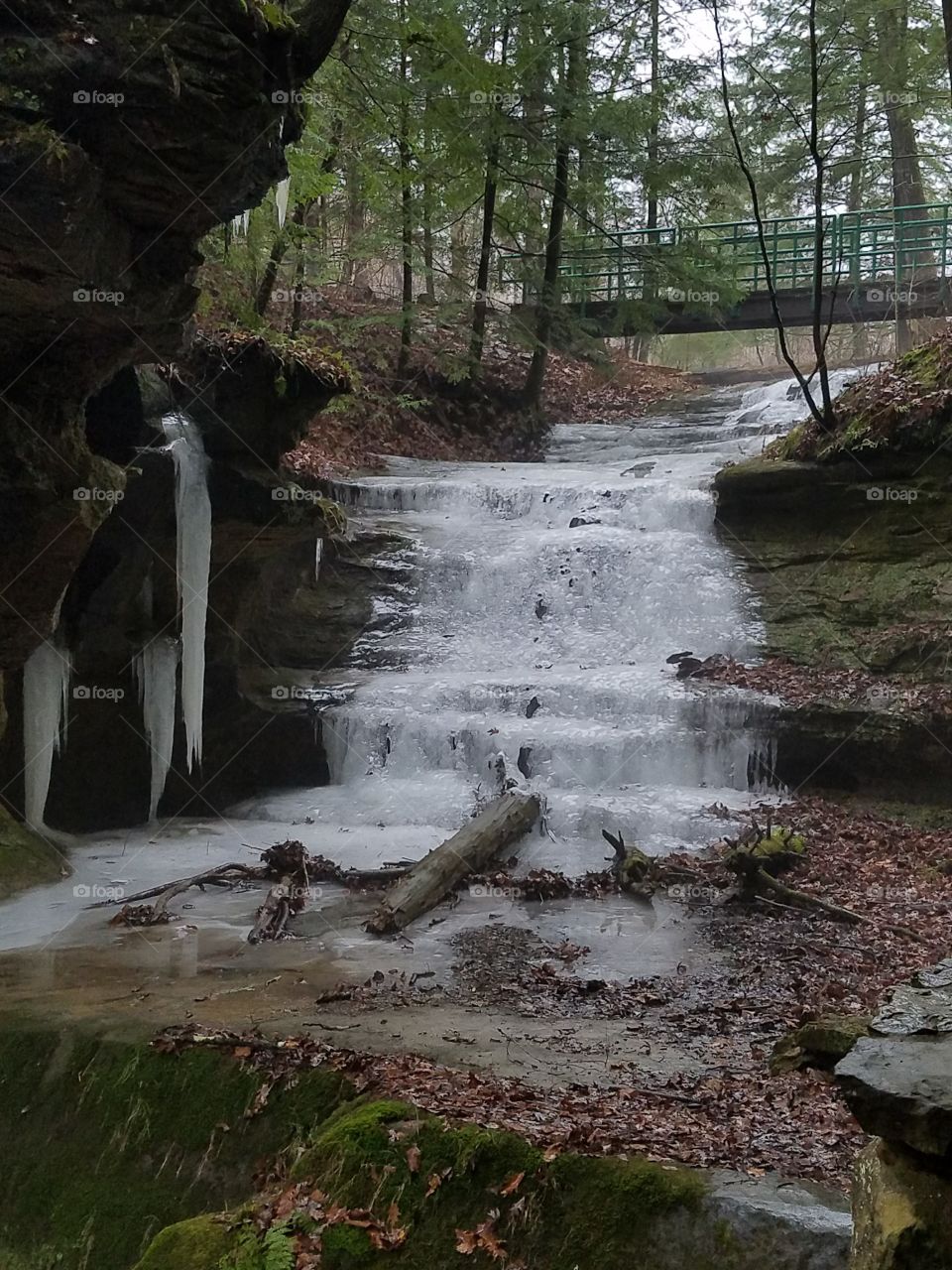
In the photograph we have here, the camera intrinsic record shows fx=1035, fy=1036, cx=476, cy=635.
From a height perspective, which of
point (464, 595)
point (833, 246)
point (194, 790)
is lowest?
point (194, 790)

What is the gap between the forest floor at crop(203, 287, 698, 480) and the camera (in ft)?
54.7

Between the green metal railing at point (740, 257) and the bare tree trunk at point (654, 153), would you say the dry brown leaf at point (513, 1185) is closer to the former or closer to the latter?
the green metal railing at point (740, 257)

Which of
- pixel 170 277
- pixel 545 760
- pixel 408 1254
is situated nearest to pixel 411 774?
pixel 545 760

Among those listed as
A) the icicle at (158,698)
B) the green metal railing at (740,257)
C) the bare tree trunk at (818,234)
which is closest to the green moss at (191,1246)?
the icicle at (158,698)

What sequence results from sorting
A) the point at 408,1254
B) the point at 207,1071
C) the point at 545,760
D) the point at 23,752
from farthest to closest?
the point at 545,760 → the point at 23,752 → the point at 207,1071 → the point at 408,1254

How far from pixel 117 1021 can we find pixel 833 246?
17.4 meters

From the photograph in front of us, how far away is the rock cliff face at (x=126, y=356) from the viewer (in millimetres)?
5820

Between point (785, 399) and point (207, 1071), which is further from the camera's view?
point (785, 399)

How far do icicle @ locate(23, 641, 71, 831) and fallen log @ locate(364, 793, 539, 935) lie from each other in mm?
3705

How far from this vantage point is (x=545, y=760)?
9.88 metres

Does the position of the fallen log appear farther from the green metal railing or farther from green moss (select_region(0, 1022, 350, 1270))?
the green metal railing

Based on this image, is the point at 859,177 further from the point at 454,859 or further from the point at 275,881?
the point at 275,881

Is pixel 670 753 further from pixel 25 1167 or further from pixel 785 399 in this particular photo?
pixel 785 399

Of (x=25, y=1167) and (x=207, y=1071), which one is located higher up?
(x=207, y=1071)
